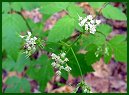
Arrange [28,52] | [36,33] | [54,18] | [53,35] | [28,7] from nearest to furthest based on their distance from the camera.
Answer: [28,52]
[53,35]
[28,7]
[36,33]
[54,18]

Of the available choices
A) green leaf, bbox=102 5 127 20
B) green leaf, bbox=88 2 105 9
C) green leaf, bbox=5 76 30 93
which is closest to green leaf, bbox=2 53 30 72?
green leaf, bbox=5 76 30 93

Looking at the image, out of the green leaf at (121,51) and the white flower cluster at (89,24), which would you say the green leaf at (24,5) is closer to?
the green leaf at (121,51)

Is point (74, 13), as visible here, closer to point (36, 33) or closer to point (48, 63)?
point (48, 63)

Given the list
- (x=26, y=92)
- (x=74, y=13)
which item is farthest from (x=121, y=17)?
(x=26, y=92)

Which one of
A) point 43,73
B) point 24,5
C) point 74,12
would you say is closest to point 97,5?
point 74,12

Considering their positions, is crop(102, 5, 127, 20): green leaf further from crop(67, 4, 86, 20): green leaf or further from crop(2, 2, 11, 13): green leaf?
crop(2, 2, 11, 13): green leaf
